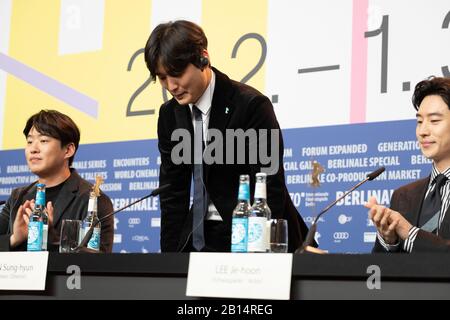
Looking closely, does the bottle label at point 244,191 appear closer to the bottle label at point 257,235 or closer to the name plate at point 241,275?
the bottle label at point 257,235

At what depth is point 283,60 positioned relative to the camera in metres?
3.33

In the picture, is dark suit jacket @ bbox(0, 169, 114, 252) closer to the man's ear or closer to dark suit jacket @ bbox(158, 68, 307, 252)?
the man's ear

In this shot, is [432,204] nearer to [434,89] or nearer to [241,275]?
[434,89]

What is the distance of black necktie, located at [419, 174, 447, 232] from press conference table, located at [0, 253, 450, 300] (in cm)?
95

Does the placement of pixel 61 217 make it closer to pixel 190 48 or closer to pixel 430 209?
pixel 190 48

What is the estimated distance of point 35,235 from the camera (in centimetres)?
223

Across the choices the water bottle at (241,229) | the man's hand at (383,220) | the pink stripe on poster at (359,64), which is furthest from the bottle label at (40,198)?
the pink stripe on poster at (359,64)

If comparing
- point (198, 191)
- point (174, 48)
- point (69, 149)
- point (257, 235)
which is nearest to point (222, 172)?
point (198, 191)

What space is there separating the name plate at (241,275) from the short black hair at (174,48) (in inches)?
34.2

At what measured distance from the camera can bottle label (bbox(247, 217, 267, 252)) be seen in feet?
5.83

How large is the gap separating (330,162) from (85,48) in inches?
60.1

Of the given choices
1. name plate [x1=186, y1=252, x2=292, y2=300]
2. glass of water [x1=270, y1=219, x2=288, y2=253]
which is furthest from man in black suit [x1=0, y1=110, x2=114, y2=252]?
name plate [x1=186, y1=252, x2=292, y2=300]

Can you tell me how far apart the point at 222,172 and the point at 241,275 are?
926 millimetres

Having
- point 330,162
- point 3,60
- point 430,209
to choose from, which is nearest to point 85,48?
point 3,60
